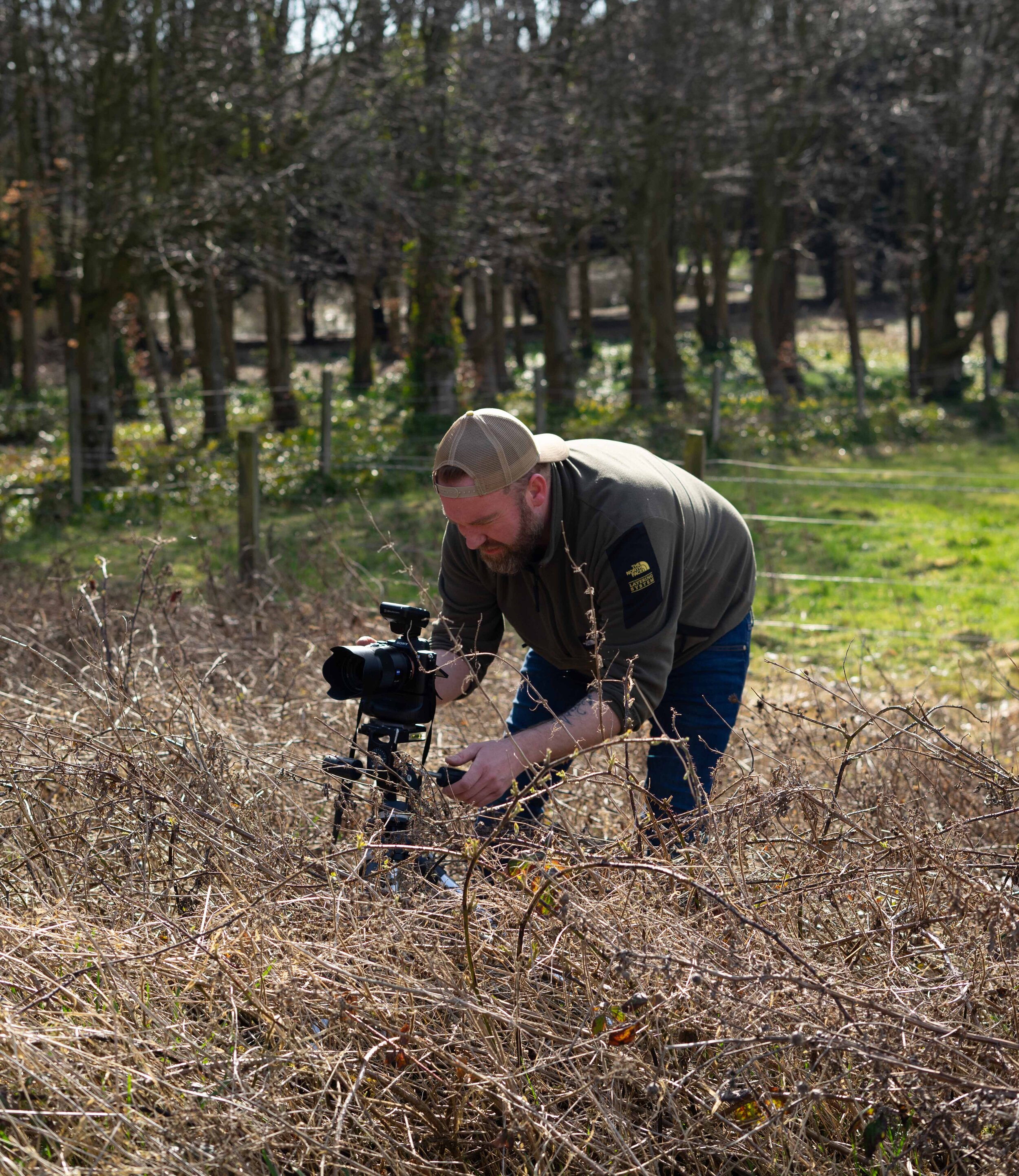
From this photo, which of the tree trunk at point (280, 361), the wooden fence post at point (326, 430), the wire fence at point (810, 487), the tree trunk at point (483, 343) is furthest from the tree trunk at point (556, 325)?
the wooden fence post at point (326, 430)

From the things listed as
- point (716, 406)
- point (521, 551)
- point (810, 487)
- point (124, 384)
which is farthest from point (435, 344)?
point (521, 551)

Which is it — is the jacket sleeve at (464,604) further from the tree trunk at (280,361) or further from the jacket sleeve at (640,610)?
the tree trunk at (280,361)

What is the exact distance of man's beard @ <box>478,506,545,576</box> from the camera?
355 centimetres

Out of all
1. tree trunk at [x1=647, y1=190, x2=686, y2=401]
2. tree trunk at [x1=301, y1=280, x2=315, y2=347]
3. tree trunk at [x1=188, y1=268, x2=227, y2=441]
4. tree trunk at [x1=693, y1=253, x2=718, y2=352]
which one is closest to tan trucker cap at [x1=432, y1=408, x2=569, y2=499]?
tree trunk at [x1=188, y1=268, x2=227, y2=441]

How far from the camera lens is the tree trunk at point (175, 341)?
24.1 meters

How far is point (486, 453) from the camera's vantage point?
3.36m

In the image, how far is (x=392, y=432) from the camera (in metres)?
16.4

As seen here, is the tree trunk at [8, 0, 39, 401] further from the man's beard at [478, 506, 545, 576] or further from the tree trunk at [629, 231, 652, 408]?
the man's beard at [478, 506, 545, 576]

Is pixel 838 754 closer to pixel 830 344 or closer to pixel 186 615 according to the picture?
pixel 186 615

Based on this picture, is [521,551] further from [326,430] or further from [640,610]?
[326,430]

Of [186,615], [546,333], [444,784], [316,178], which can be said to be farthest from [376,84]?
[444,784]

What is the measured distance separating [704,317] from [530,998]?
31.2 meters

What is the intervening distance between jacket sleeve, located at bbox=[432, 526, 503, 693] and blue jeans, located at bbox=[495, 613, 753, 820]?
21 cm

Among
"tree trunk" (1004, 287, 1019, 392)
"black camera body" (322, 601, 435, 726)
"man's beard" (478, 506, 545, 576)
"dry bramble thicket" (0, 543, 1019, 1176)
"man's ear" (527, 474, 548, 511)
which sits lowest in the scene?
"dry bramble thicket" (0, 543, 1019, 1176)
